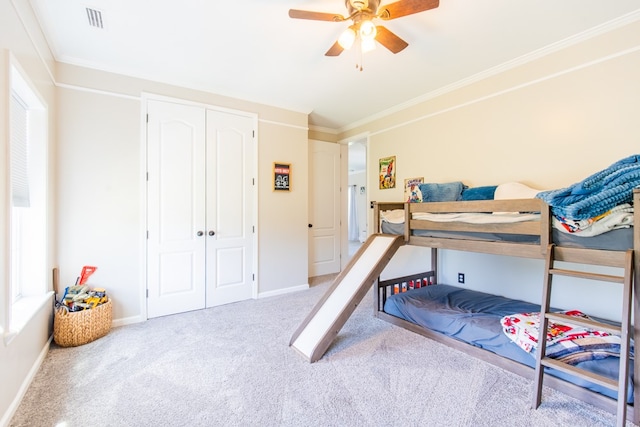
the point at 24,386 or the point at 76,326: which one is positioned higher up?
the point at 76,326

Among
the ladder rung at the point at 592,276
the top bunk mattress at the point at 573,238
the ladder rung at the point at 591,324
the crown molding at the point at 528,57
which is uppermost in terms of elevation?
the crown molding at the point at 528,57

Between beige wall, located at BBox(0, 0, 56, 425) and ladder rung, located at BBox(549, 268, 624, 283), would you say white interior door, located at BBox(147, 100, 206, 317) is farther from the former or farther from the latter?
ladder rung, located at BBox(549, 268, 624, 283)

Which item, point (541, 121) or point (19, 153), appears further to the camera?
point (541, 121)

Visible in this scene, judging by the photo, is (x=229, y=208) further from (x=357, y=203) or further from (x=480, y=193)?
(x=357, y=203)

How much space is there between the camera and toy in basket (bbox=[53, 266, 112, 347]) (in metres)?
2.37

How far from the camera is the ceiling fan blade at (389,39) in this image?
1910 millimetres

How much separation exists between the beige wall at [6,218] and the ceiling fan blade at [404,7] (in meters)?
2.12

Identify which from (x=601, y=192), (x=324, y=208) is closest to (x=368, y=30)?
(x=601, y=192)

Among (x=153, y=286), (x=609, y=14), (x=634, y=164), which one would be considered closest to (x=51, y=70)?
(x=153, y=286)

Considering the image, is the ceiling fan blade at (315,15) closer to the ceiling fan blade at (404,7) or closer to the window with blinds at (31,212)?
the ceiling fan blade at (404,7)

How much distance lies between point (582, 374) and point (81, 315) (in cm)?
355

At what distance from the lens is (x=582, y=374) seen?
1.54m

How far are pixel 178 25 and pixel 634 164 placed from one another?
3119 millimetres

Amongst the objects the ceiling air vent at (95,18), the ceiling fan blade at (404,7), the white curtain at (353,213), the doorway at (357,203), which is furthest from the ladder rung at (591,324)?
the white curtain at (353,213)
